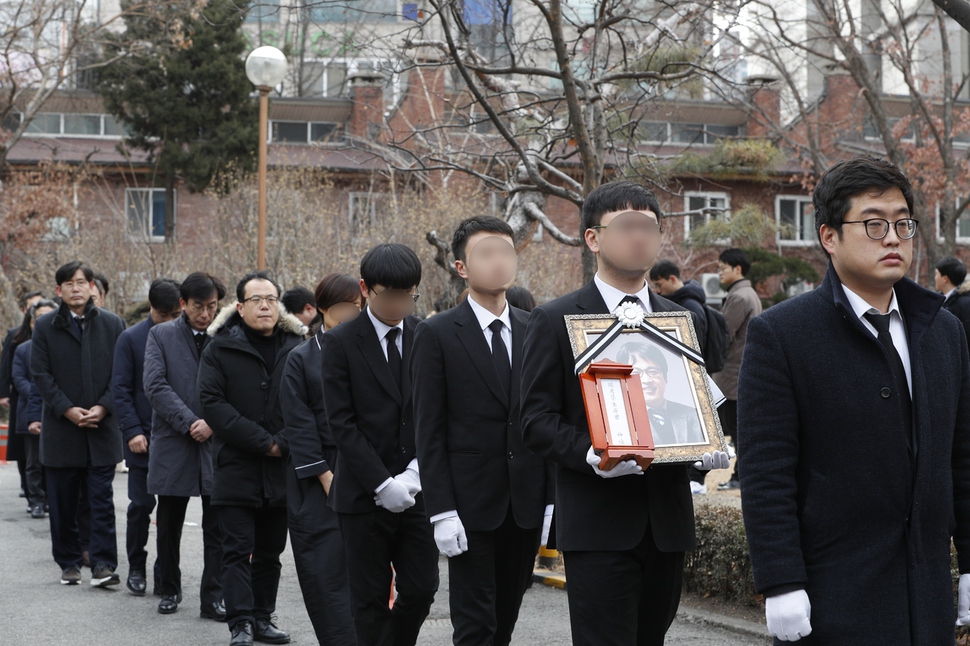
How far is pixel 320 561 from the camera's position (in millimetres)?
5945

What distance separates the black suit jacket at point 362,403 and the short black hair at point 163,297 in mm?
3660

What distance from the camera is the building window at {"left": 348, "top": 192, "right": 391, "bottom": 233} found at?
2341 centimetres

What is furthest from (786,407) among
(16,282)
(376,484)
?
(16,282)

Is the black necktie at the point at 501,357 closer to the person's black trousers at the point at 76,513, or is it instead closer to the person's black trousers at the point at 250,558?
the person's black trousers at the point at 250,558

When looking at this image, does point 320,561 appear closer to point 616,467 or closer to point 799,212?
point 616,467

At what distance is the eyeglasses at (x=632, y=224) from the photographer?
159 inches

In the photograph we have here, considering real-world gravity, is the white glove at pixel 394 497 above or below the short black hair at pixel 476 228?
below

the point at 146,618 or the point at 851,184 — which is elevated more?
the point at 851,184

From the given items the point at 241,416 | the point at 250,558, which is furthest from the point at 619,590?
the point at 250,558

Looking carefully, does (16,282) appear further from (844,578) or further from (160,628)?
(844,578)

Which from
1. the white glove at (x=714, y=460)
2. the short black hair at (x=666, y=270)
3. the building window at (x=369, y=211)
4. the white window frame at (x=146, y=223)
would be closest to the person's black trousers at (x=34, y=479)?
the short black hair at (x=666, y=270)

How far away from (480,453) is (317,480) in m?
1.61

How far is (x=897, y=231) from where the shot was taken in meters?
3.13

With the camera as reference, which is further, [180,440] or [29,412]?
[29,412]
